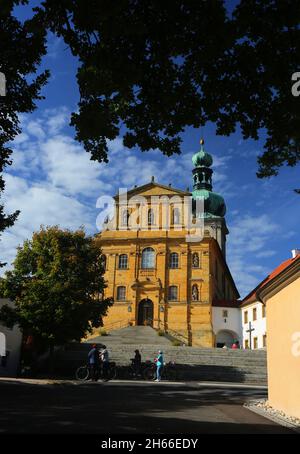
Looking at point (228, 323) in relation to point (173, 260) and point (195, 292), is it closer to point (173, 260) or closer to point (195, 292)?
point (195, 292)

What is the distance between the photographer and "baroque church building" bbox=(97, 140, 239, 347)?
155 ft

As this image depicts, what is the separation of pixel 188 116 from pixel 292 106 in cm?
131

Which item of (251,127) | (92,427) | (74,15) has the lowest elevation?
(92,427)

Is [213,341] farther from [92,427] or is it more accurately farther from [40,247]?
[92,427]

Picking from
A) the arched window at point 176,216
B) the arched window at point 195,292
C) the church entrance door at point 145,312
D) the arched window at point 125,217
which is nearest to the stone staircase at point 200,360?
the church entrance door at point 145,312

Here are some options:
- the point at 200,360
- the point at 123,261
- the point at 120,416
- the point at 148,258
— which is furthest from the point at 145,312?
the point at 120,416

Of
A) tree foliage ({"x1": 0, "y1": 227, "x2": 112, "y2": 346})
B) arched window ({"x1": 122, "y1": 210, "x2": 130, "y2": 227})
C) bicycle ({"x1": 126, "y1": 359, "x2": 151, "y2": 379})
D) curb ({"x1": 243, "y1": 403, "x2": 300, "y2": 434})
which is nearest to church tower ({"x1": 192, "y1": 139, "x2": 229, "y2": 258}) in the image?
arched window ({"x1": 122, "y1": 210, "x2": 130, "y2": 227})

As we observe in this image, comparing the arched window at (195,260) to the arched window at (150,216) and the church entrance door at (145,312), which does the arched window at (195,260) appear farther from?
the church entrance door at (145,312)

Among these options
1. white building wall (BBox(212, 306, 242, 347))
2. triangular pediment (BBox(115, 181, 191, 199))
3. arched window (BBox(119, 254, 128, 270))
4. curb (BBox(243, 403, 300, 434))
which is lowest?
curb (BBox(243, 403, 300, 434))

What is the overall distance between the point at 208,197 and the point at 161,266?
25.3m

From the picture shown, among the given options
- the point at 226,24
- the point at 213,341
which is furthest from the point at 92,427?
the point at 213,341

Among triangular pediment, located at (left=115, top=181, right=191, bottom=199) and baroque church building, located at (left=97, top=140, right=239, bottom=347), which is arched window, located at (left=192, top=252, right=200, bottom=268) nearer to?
baroque church building, located at (left=97, top=140, right=239, bottom=347)

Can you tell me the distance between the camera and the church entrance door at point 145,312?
47.8 metres

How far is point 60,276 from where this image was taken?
80.8ft
